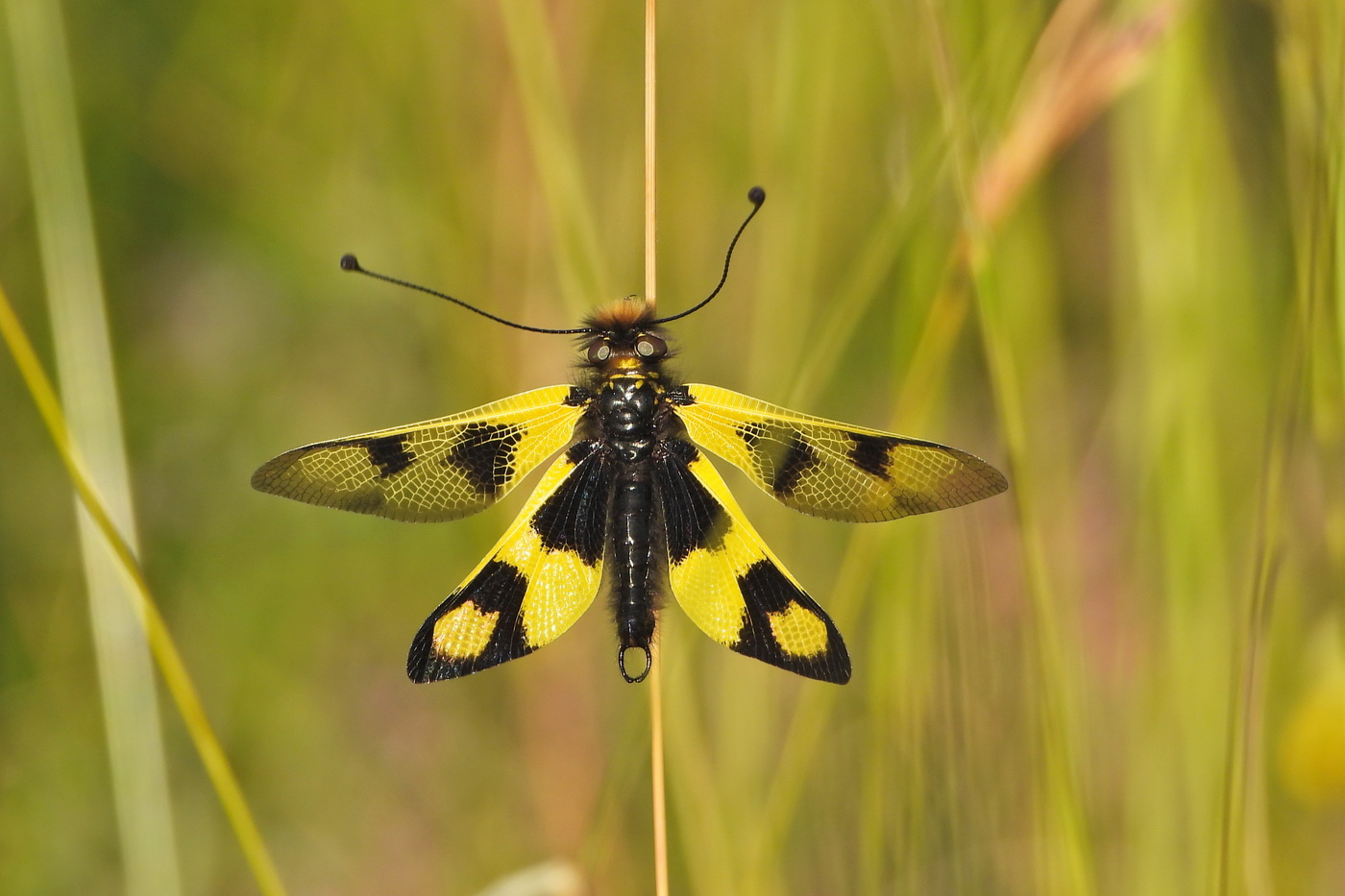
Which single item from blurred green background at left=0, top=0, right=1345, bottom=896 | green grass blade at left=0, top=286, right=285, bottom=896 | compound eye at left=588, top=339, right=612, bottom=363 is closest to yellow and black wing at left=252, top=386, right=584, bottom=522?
compound eye at left=588, top=339, right=612, bottom=363

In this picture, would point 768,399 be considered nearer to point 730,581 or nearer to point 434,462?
point 730,581

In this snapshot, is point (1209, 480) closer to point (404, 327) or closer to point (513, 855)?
point (513, 855)

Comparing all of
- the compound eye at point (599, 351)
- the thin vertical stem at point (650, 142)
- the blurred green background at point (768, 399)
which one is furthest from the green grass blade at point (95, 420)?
the thin vertical stem at point (650, 142)

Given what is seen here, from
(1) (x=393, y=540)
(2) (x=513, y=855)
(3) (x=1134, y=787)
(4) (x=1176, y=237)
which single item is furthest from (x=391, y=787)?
(4) (x=1176, y=237)

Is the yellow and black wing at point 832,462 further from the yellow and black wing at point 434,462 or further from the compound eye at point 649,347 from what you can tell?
the yellow and black wing at point 434,462

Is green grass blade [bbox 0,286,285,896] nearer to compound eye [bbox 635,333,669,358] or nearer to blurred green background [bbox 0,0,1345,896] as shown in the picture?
blurred green background [bbox 0,0,1345,896]
